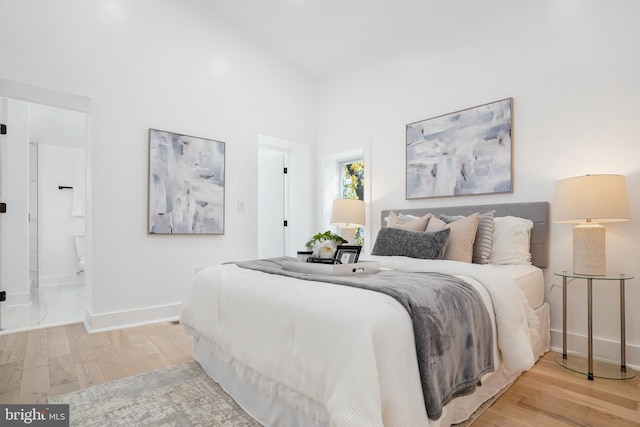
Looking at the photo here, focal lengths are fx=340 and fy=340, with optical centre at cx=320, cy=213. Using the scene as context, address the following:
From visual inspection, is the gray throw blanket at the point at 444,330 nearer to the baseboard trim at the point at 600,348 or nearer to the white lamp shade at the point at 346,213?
the baseboard trim at the point at 600,348

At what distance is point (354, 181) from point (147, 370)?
Result: 3250mm

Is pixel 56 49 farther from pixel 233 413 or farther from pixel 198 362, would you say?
pixel 233 413

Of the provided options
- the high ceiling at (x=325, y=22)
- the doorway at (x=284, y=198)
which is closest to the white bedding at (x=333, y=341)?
the high ceiling at (x=325, y=22)

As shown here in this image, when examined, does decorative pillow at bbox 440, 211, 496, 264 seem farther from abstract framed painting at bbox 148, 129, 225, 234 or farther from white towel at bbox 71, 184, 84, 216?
→ white towel at bbox 71, 184, 84, 216

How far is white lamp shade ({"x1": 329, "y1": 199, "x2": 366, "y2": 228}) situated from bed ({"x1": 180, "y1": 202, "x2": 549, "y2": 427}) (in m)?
1.41

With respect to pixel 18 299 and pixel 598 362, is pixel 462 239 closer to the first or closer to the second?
pixel 598 362

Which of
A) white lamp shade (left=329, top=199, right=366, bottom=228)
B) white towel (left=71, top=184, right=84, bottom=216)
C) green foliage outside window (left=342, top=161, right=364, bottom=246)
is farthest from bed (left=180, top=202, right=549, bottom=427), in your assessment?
white towel (left=71, top=184, right=84, bottom=216)

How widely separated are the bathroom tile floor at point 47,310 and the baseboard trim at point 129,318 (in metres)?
0.43

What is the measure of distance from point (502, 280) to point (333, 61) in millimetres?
3586

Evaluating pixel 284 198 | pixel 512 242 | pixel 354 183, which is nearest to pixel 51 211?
pixel 284 198

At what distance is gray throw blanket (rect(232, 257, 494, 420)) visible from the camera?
1.22 meters

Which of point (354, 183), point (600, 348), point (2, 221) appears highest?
point (354, 183)

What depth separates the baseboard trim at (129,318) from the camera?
2.96 metres

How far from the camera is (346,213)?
12.5 ft
